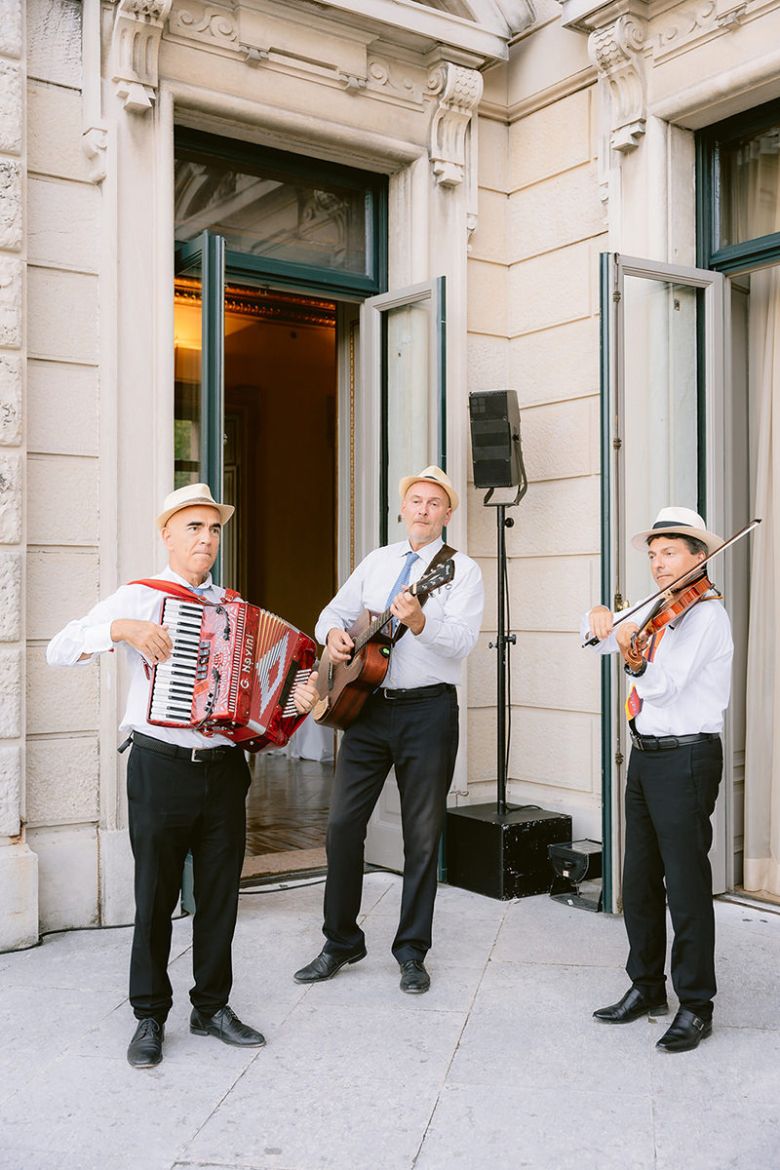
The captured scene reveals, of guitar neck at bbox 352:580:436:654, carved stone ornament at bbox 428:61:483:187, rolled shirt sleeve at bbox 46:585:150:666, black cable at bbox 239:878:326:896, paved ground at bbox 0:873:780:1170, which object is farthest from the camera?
carved stone ornament at bbox 428:61:483:187

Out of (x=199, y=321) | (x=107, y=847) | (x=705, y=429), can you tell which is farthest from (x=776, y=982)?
(x=199, y=321)

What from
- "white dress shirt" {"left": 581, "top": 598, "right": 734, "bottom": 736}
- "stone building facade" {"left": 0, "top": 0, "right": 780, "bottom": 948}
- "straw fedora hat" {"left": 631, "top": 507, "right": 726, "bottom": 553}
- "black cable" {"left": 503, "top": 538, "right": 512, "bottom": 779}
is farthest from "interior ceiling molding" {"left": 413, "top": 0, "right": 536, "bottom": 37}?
"white dress shirt" {"left": 581, "top": 598, "right": 734, "bottom": 736}

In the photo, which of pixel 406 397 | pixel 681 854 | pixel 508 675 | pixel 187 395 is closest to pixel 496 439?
pixel 406 397

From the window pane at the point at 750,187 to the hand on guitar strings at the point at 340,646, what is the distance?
108 inches

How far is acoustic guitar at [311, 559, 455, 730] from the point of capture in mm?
4180

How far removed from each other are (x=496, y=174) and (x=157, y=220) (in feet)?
6.66

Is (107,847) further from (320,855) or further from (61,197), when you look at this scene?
(61,197)

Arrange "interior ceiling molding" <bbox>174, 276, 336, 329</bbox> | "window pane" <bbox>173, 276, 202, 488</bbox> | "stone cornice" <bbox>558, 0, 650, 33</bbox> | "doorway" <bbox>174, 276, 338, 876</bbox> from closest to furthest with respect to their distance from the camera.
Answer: "window pane" <bbox>173, 276, 202, 488</bbox> → "stone cornice" <bbox>558, 0, 650, 33</bbox> → "interior ceiling molding" <bbox>174, 276, 336, 329</bbox> → "doorway" <bbox>174, 276, 338, 876</bbox>

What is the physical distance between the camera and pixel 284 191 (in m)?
5.82

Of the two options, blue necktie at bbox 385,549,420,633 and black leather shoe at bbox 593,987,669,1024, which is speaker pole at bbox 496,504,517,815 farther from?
black leather shoe at bbox 593,987,669,1024

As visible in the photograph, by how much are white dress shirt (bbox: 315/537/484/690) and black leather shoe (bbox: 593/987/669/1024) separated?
1.29m

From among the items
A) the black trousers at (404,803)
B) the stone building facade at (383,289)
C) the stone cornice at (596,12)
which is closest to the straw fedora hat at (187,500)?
the black trousers at (404,803)

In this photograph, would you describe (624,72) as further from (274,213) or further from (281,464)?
(281,464)

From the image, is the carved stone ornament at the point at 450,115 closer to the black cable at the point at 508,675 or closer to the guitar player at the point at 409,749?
the black cable at the point at 508,675
